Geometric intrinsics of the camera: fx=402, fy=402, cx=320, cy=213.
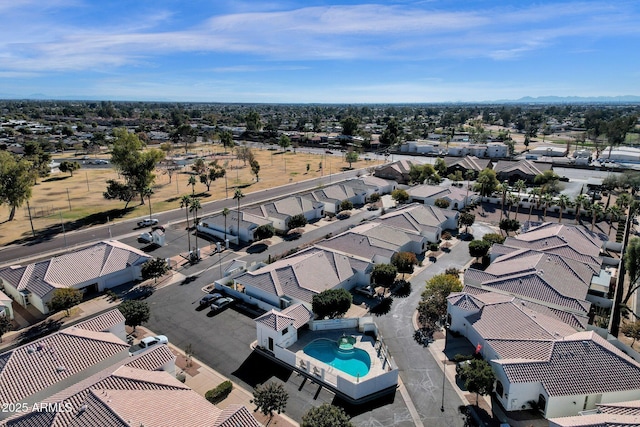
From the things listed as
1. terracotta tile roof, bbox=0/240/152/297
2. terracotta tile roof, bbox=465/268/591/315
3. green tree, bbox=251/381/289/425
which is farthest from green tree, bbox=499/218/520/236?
terracotta tile roof, bbox=0/240/152/297

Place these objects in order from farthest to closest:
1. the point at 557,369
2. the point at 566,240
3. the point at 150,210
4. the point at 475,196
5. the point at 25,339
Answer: the point at 475,196, the point at 150,210, the point at 566,240, the point at 25,339, the point at 557,369

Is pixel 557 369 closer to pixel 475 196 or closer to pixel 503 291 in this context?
pixel 503 291

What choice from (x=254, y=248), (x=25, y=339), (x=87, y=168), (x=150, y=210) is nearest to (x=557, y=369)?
(x=254, y=248)

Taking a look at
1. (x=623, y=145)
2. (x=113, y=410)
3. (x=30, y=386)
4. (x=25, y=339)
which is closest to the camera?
(x=113, y=410)

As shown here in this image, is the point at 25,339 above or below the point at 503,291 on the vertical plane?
below

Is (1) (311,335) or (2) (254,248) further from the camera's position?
(2) (254,248)

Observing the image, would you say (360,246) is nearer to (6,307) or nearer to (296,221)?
(296,221)
